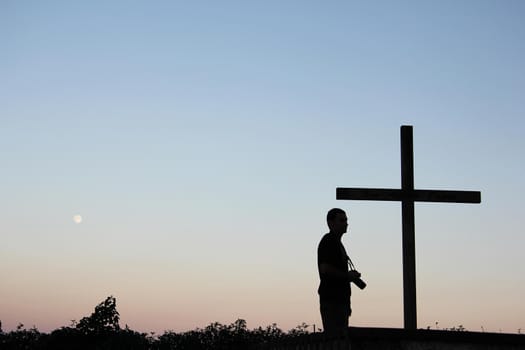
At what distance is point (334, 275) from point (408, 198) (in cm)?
→ 471

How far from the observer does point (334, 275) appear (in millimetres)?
8828

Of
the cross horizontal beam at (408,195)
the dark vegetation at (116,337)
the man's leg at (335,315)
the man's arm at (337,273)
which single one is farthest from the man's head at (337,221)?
the dark vegetation at (116,337)

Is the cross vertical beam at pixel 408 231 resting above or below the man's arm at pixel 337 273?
above

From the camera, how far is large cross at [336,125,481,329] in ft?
41.0

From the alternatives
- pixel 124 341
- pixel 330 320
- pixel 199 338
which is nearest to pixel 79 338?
pixel 124 341

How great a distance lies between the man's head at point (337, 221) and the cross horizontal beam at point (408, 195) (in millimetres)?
3824

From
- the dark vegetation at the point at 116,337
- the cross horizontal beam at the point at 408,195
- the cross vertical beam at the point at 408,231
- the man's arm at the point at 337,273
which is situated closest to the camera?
the man's arm at the point at 337,273

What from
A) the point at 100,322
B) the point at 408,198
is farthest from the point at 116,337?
the point at 408,198

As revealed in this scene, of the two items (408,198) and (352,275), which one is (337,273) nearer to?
(352,275)

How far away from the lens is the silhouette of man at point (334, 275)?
8859 mm

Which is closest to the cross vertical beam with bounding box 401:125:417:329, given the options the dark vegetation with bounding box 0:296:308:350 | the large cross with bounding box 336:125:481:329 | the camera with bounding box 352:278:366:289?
the large cross with bounding box 336:125:481:329

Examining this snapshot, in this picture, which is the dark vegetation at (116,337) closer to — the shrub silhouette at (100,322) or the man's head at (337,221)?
the shrub silhouette at (100,322)

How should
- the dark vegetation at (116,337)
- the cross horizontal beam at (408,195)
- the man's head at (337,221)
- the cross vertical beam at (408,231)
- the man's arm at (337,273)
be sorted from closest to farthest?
the man's arm at (337,273) < the man's head at (337,221) < the cross vertical beam at (408,231) < the cross horizontal beam at (408,195) < the dark vegetation at (116,337)

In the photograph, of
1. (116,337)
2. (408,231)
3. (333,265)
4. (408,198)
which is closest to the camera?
(333,265)
